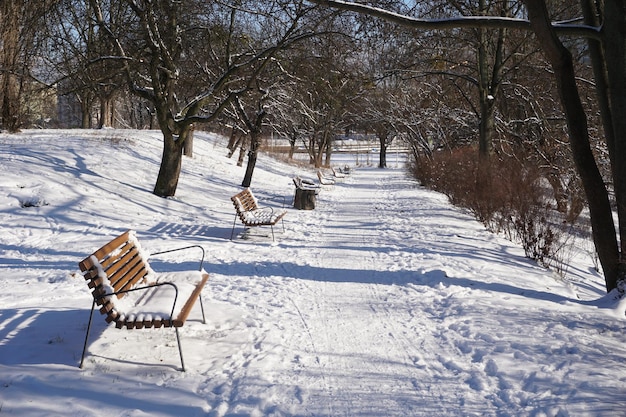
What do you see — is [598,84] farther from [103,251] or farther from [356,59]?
[356,59]

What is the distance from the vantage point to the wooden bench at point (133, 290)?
12.4 ft

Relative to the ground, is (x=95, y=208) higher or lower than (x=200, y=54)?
lower

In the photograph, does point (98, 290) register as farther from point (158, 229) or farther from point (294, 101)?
point (294, 101)

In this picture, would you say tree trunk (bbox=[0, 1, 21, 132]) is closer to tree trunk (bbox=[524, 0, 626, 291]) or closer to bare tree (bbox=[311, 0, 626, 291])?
bare tree (bbox=[311, 0, 626, 291])

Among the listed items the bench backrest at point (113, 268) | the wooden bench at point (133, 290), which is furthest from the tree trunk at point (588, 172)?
the bench backrest at point (113, 268)

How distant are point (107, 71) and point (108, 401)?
10462 millimetres

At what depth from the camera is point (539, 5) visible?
5.31 metres

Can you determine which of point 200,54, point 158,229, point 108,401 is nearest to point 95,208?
point 158,229

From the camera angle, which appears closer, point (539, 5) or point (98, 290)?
point (98, 290)

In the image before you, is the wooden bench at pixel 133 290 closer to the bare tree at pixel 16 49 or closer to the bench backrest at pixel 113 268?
the bench backrest at pixel 113 268

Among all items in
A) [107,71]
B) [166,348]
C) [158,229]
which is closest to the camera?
[166,348]

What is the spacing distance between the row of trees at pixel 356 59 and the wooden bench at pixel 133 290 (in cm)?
369

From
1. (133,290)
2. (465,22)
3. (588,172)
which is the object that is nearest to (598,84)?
(588,172)

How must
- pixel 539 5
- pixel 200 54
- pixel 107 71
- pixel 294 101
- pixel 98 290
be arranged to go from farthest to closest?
pixel 294 101
pixel 200 54
pixel 107 71
pixel 539 5
pixel 98 290
